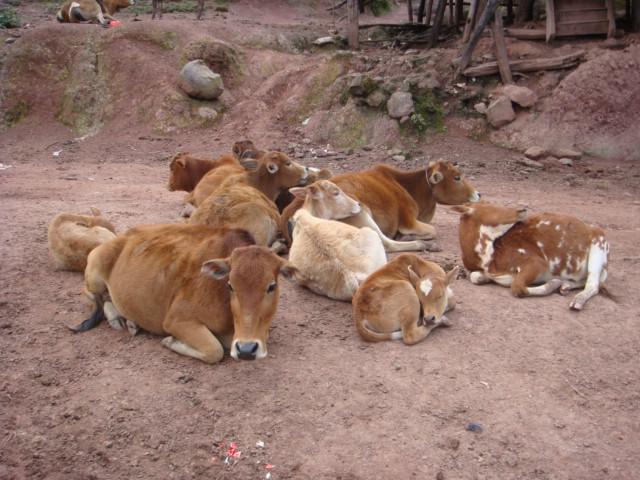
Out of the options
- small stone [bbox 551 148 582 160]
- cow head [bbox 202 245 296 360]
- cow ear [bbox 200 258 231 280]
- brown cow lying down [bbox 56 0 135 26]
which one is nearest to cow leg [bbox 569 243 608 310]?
cow head [bbox 202 245 296 360]

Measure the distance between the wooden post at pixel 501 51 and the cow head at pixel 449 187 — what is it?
7.10 meters

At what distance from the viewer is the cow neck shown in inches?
384

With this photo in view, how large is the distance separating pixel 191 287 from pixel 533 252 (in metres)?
3.75

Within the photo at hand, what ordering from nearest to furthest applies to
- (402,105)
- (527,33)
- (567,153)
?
(567,153)
(402,105)
(527,33)

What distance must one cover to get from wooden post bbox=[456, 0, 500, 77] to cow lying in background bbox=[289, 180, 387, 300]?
9.71 meters

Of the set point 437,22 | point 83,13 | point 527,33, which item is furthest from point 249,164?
point 83,13

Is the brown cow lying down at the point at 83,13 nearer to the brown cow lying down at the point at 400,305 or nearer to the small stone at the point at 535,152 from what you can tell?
the small stone at the point at 535,152

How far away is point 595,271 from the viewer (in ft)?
23.6

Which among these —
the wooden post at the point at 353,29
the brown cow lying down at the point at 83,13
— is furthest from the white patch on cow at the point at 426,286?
the brown cow lying down at the point at 83,13

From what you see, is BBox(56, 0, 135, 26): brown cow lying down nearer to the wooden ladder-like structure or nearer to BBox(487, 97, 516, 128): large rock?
BBox(487, 97, 516, 128): large rock

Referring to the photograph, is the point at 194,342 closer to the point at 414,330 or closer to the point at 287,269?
the point at 287,269

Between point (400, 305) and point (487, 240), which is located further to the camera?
point (487, 240)

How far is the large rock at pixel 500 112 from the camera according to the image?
15.7 meters

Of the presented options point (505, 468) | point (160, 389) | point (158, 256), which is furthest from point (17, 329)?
point (505, 468)
